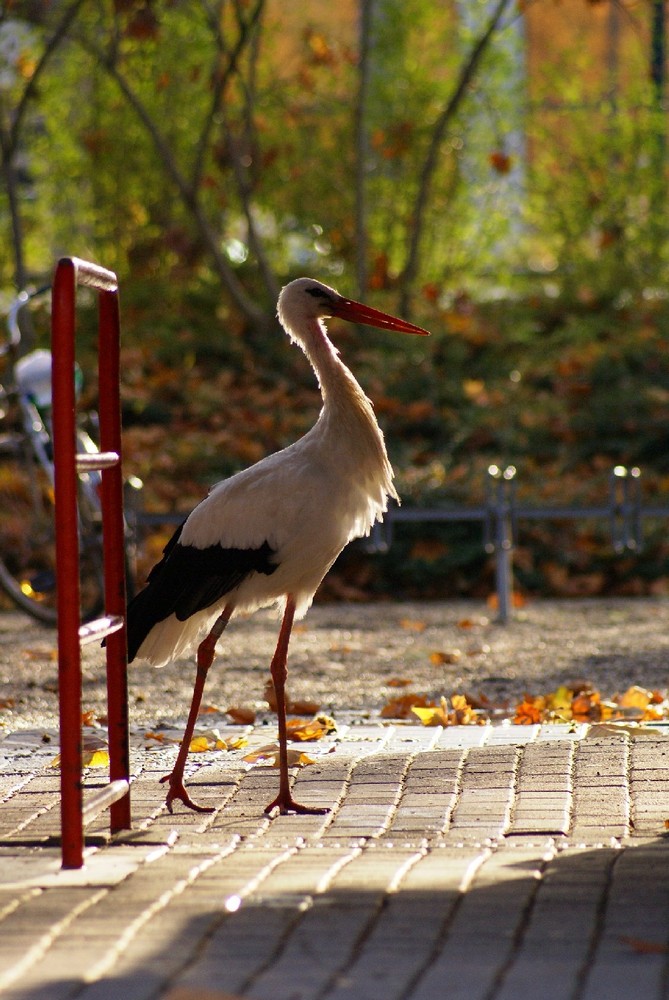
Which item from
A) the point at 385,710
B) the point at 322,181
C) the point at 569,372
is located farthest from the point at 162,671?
the point at 322,181

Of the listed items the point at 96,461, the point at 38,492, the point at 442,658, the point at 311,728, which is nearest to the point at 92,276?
the point at 96,461

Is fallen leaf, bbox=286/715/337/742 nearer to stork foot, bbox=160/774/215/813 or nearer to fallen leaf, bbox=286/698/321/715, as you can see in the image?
fallen leaf, bbox=286/698/321/715

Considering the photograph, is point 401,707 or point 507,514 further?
point 507,514

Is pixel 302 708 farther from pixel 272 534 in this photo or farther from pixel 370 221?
pixel 370 221

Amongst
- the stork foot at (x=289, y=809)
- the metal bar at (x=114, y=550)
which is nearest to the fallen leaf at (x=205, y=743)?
the stork foot at (x=289, y=809)

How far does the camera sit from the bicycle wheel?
938 centimetres

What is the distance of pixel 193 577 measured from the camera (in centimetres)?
545

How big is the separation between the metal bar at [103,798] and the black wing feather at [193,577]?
92cm

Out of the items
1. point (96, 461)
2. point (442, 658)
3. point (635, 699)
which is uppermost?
point (96, 461)

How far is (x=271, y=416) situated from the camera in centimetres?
1406

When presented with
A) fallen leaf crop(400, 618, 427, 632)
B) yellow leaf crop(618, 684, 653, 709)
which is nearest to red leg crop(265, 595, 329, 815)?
yellow leaf crop(618, 684, 653, 709)

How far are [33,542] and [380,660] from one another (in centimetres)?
285

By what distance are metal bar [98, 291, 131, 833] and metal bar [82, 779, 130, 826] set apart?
0.05 metres

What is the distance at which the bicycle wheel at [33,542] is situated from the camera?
9.38 m
